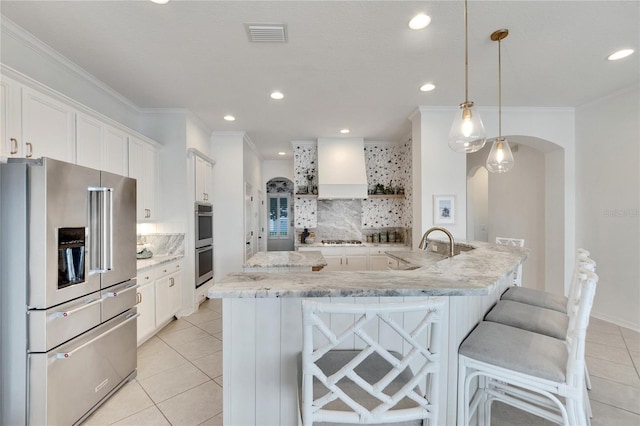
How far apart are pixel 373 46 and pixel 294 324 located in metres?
2.29

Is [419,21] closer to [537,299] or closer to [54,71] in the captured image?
[537,299]

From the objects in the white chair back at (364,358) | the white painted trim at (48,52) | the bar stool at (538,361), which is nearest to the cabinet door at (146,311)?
the white painted trim at (48,52)

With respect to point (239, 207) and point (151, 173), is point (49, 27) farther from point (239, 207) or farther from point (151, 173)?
point (239, 207)

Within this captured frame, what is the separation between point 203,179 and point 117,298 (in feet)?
8.10

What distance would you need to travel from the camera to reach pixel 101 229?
194cm

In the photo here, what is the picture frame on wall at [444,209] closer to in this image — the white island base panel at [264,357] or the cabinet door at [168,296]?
the white island base panel at [264,357]

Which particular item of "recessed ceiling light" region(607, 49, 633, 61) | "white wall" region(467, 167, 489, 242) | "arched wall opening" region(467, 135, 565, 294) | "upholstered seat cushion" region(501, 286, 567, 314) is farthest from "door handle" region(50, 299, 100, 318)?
"white wall" region(467, 167, 489, 242)

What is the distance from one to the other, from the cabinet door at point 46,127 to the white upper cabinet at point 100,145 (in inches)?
3.4

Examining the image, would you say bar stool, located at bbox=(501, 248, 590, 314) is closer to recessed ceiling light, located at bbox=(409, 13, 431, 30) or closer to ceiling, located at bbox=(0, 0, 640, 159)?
ceiling, located at bbox=(0, 0, 640, 159)

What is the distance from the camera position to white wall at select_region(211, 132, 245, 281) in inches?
185

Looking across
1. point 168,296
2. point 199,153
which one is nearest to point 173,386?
point 168,296

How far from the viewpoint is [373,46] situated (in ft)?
7.61

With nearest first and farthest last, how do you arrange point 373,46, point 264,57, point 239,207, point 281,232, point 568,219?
1. point 373,46
2. point 264,57
3. point 568,219
4. point 239,207
5. point 281,232

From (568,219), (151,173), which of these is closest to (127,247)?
(151,173)
